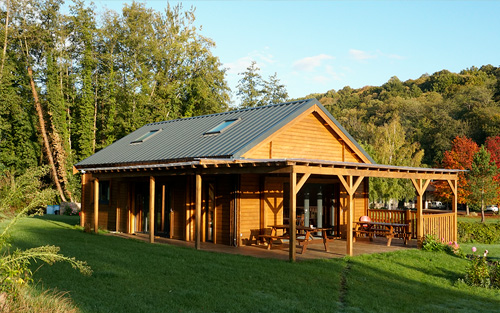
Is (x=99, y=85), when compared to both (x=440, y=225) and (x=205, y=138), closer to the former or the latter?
(x=205, y=138)

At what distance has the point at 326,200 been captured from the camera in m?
18.4

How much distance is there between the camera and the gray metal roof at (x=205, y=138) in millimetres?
15688

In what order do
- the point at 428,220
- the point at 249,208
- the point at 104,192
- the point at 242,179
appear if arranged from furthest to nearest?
the point at 104,192 < the point at 428,220 < the point at 249,208 < the point at 242,179

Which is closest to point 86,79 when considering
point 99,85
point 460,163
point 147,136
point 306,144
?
point 99,85

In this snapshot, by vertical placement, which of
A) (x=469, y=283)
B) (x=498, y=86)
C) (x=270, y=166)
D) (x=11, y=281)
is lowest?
(x=469, y=283)

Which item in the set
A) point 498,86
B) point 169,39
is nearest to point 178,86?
point 169,39

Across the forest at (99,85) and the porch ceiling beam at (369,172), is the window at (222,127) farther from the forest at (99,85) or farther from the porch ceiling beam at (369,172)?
the forest at (99,85)

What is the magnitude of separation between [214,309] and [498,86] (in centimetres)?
6023

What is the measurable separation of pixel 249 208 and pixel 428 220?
5725 mm

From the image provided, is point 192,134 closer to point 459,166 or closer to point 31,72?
point 31,72

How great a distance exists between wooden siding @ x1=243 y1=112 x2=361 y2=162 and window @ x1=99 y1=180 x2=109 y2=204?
8.30 meters

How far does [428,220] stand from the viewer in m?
16.2

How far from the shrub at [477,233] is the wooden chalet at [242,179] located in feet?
11.1

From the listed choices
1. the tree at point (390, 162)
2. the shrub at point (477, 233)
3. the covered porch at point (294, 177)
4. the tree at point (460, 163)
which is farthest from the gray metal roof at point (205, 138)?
the tree at point (460, 163)
